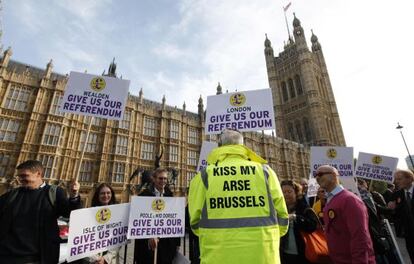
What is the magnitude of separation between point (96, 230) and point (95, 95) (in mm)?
3437

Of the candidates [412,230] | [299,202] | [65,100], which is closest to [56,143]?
[65,100]

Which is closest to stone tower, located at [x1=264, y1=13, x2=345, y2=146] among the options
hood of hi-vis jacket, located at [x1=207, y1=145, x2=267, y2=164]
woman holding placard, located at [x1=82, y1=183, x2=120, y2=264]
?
woman holding placard, located at [x1=82, y1=183, x2=120, y2=264]

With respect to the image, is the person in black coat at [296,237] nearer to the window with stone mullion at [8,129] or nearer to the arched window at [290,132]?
the window with stone mullion at [8,129]

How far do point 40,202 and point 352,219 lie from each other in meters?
3.88

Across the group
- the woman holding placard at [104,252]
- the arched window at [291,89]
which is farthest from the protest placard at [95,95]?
the arched window at [291,89]

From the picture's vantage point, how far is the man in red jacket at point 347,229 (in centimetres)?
264

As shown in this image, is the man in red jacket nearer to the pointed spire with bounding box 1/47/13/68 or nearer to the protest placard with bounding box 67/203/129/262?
the protest placard with bounding box 67/203/129/262

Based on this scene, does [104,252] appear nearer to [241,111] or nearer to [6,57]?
[241,111]

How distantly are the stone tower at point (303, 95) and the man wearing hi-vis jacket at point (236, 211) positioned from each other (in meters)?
51.9

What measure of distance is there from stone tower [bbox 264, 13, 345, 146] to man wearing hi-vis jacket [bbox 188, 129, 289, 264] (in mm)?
51945

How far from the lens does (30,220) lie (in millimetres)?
2811

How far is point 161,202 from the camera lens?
4.21m

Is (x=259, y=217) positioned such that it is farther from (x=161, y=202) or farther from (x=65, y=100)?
(x=65, y=100)

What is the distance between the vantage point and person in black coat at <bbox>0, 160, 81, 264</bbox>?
2.70 m
